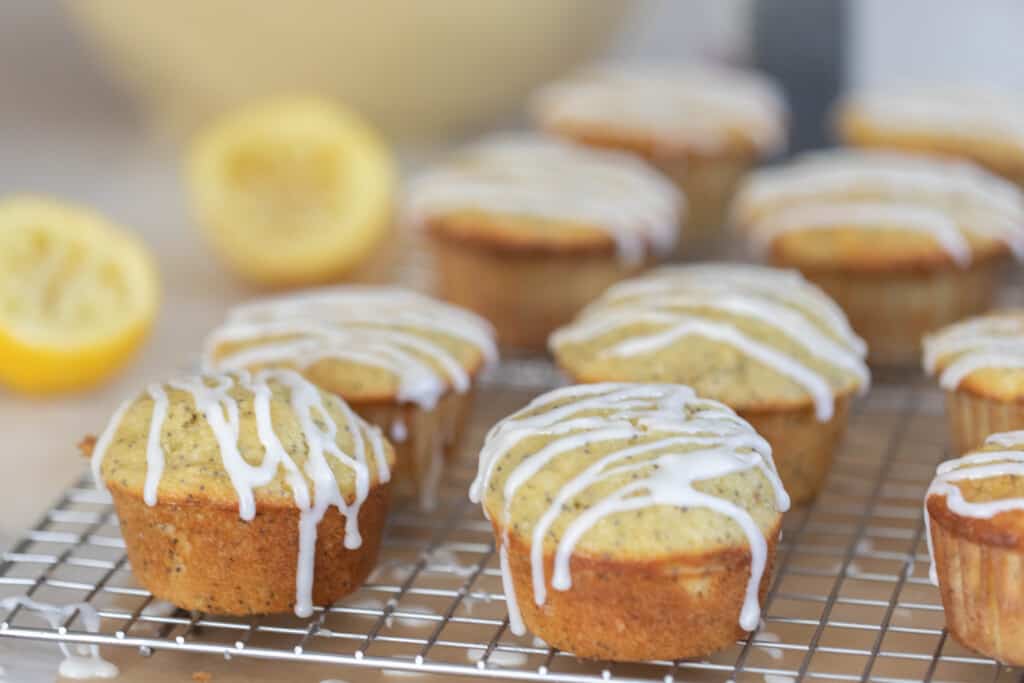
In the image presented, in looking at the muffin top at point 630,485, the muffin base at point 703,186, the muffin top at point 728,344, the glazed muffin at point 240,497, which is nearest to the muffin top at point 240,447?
the glazed muffin at point 240,497

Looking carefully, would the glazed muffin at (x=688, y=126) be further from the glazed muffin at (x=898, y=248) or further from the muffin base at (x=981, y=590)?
the muffin base at (x=981, y=590)

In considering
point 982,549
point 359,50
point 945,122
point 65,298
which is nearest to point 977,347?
point 982,549

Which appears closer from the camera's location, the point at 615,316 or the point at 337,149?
the point at 615,316

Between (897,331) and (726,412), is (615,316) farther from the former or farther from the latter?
(897,331)

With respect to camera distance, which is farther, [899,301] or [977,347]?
[899,301]

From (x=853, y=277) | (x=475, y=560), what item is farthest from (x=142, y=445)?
(x=853, y=277)

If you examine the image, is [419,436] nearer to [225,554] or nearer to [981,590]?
[225,554]

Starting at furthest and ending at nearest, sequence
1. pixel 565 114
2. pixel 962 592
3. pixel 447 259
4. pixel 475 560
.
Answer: pixel 565 114 < pixel 447 259 < pixel 475 560 < pixel 962 592
